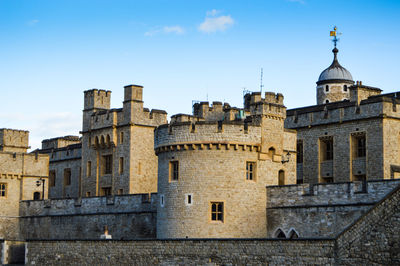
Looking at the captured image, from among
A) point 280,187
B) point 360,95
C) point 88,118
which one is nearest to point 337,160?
point 360,95

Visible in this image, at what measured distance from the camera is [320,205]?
3450 centimetres

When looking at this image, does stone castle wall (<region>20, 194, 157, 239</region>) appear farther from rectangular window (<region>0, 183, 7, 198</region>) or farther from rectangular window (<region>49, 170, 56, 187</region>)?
rectangular window (<region>49, 170, 56, 187</region>)

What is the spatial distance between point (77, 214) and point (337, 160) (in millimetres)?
16803

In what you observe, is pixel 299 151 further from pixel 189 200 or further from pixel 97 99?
pixel 189 200

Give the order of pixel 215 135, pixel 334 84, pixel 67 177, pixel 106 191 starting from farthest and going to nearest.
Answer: pixel 67 177 < pixel 334 84 < pixel 106 191 < pixel 215 135

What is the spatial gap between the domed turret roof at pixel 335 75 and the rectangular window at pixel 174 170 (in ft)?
76.3

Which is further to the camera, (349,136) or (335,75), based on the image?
(335,75)

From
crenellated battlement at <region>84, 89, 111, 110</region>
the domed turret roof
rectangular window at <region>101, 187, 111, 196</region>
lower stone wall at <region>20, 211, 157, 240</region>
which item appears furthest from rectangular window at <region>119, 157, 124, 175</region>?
the domed turret roof

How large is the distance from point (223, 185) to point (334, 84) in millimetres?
23611

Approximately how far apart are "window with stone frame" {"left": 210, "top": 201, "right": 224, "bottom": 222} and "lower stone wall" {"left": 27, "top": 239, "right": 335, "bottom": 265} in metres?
4.17

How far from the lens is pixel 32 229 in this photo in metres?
52.2

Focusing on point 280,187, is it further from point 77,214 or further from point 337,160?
point 77,214

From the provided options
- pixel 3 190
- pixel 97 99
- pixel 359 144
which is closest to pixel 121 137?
pixel 97 99

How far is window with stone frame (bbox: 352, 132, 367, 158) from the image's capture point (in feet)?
149
